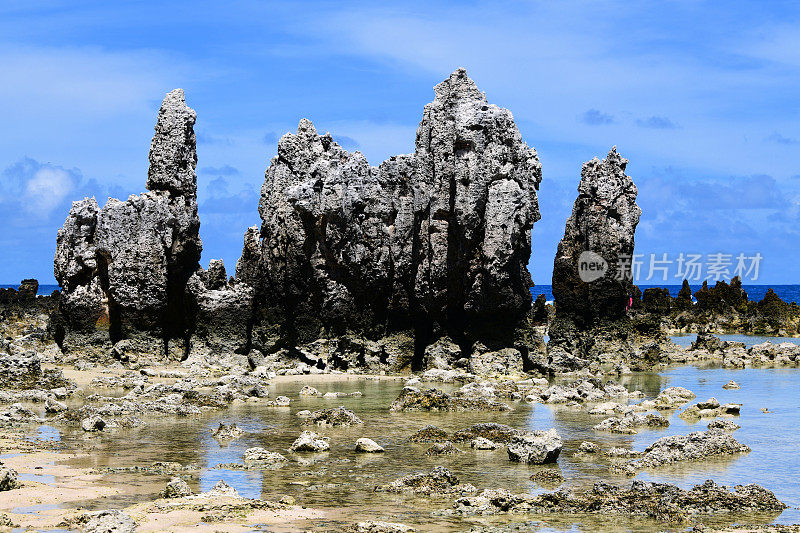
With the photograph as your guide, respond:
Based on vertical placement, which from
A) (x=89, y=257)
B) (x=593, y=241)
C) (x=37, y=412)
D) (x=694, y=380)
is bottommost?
(x=37, y=412)

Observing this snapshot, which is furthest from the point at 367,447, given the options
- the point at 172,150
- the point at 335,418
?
the point at 172,150

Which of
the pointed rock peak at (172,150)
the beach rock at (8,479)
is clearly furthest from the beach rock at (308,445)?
the pointed rock peak at (172,150)

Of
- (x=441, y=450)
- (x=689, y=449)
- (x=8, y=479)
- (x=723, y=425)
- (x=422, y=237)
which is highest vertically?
(x=422, y=237)

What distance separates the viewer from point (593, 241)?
167 ft

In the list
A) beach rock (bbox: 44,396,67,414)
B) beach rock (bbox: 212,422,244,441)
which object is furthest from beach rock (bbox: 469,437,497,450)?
beach rock (bbox: 44,396,67,414)

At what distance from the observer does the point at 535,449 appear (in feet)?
70.2

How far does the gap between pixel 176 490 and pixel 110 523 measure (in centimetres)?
276

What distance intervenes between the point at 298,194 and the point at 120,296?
9.64 m

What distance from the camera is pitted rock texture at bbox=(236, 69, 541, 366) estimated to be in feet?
144

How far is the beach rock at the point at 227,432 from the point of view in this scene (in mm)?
24892

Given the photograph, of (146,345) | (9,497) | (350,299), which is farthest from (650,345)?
(9,497)

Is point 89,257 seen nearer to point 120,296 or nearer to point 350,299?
point 120,296

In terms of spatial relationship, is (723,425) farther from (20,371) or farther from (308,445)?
(20,371)

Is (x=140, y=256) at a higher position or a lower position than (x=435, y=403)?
higher
